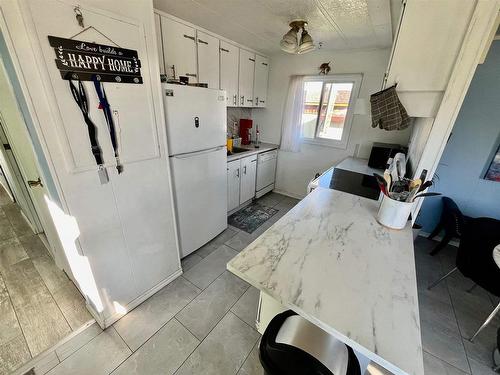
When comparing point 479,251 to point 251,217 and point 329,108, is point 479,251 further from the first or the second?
point 329,108

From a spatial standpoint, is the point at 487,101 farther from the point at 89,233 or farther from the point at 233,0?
the point at 89,233

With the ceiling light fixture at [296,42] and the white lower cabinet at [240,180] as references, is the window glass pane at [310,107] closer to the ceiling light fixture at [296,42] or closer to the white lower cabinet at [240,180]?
the white lower cabinet at [240,180]

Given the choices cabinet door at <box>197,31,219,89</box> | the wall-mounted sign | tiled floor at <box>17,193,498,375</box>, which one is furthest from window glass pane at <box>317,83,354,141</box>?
the wall-mounted sign

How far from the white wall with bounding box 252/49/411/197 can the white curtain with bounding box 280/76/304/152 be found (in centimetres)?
13

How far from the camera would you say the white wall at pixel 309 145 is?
2680mm

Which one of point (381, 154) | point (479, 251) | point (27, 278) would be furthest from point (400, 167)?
point (27, 278)

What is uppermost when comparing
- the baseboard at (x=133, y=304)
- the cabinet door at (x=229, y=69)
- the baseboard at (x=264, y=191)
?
the cabinet door at (x=229, y=69)

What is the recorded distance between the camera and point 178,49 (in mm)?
2088

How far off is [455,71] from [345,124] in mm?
2106

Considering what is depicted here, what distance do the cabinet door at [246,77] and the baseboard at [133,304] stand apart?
2.43 m

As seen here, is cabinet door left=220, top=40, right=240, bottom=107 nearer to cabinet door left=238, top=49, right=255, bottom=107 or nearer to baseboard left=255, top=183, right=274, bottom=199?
cabinet door left=238, top=49, right=255, bottom=107

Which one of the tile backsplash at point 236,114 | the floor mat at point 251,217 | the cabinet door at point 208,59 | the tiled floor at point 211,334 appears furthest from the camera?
the tile backsplash at point 236,114

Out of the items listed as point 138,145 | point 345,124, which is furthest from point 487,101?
point 138,145

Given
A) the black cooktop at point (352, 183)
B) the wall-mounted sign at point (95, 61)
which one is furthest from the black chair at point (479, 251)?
the wall-mounted sign at point (95, 61)
